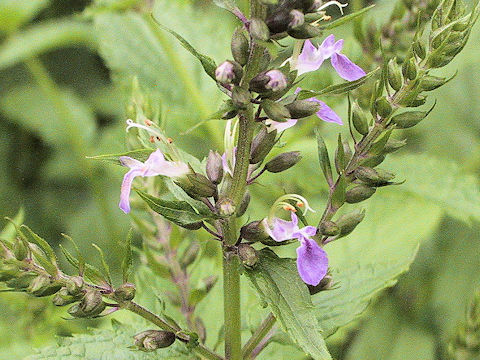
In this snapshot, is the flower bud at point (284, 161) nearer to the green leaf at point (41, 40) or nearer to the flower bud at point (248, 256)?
the flower bud at point (248, 256)

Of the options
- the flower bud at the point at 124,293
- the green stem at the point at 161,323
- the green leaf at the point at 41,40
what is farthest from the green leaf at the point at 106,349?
the green leaf at the point at 41,40

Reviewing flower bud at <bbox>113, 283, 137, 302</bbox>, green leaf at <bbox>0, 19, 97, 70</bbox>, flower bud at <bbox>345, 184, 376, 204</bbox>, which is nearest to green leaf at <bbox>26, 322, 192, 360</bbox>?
flower bud at <bbox>113, 283, 137, 302</bbox>

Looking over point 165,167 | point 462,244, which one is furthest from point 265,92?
point 462,244

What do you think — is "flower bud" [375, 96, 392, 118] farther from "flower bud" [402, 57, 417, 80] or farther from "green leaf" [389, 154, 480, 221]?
"green leaf" [389, 154, 480, 221]

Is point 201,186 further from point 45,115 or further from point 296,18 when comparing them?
point 45,115

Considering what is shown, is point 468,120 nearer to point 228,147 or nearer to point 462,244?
A: point 462,244
